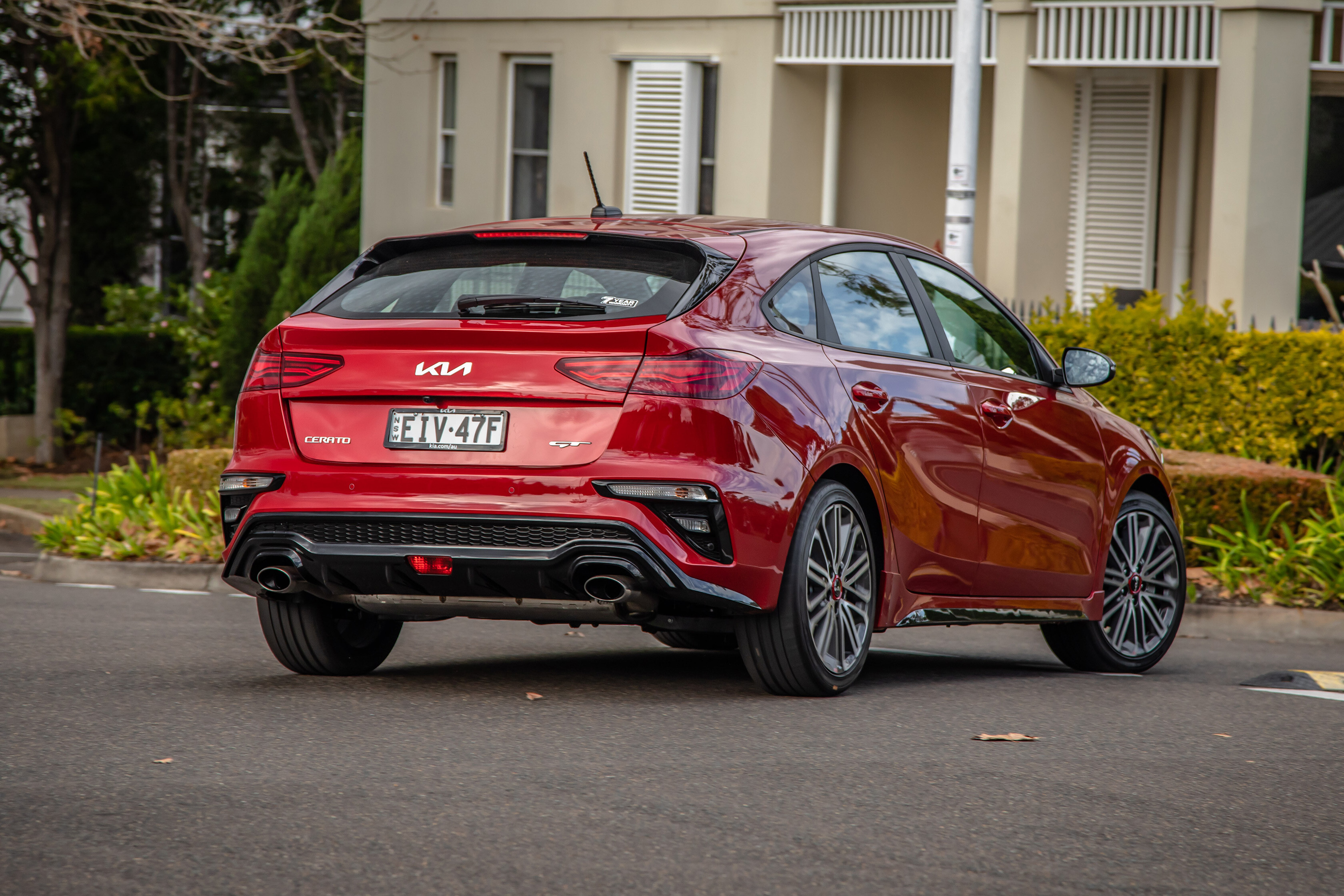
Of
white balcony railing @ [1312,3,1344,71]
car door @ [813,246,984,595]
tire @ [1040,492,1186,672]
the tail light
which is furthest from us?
white balcony railing @ [1312,3,1344,71]

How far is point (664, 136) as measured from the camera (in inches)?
798

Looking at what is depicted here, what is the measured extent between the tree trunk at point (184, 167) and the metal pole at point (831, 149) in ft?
36.9

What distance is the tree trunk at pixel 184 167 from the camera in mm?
27688

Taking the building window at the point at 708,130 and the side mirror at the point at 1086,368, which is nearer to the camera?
the side mirror at the point at 1086,368

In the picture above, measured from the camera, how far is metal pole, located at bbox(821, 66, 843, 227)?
19516mm

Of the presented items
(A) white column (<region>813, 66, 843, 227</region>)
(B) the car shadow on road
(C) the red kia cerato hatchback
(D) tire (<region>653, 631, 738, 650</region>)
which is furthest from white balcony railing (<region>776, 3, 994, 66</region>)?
(C) the red kia cerato hatchback

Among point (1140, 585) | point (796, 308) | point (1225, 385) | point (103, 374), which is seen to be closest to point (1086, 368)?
point (1140, 585)

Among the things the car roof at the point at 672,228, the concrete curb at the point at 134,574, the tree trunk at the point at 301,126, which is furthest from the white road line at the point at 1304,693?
the tree trunk at the point at 301,126

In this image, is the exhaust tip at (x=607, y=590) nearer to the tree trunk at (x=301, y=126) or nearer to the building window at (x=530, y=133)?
the building window at (x=530, y=133)

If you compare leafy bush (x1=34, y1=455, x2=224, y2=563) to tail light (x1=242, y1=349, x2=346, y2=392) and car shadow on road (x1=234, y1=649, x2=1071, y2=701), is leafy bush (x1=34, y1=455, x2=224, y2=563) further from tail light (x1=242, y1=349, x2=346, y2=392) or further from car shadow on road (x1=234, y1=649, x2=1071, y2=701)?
tail light (x1=242, y1=349, x2=346, y2=392)

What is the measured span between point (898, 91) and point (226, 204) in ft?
47.6

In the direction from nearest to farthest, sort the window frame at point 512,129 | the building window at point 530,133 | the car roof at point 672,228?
the car roof at point 672,228
the window frame at point 512,129
the building window at point 530,133

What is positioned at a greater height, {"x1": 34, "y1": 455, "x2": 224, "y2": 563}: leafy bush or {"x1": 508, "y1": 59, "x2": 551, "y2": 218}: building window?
{"x1": 508, "y1": 59, "x2": 551, "y2": 218}: building window

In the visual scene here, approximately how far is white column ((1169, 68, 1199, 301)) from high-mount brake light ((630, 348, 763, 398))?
42.9ft
